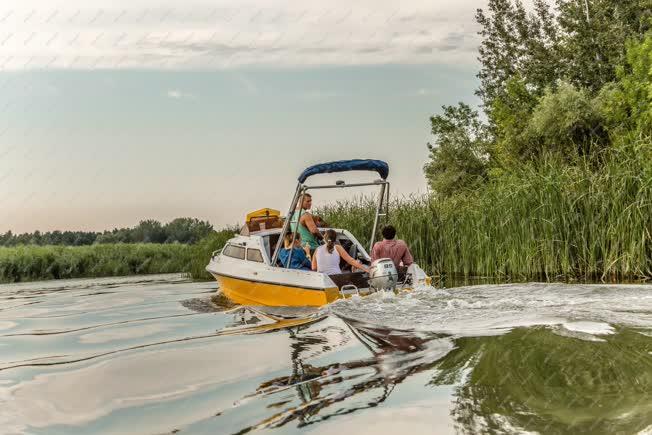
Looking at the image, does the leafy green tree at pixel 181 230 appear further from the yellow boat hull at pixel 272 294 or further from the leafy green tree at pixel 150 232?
the yellow boat hull at pixel 272 294

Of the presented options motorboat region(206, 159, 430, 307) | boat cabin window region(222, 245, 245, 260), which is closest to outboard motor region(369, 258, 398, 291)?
motorboat region(206, 159, 430, 307)

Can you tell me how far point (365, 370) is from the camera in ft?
19.6

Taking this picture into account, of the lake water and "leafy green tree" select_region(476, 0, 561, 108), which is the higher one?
"leafy green tree" select_region(476, 0, 561, 108)

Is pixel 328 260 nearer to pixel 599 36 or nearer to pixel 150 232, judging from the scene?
pixel 599 36

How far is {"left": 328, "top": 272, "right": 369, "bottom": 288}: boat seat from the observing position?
445 inches

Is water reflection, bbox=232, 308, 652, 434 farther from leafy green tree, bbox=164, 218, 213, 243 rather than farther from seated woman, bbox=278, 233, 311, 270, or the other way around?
leafy green tree, bbox=164, 218, 213, 243

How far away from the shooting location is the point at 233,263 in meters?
13.5

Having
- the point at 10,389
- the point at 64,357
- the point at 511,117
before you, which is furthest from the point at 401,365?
the point at 511,117

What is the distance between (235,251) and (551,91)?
3270cm

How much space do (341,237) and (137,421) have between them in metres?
8.62

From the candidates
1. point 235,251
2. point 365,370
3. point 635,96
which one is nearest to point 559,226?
point 235,251

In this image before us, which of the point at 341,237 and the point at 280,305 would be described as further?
the point at 341,237

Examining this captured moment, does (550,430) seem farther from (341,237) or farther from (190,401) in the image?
(341,237)

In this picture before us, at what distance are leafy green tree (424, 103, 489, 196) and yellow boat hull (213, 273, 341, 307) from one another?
101 feet
